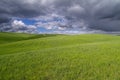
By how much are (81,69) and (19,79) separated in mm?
6416

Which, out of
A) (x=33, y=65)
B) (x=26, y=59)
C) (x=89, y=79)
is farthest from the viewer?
(x=26, y=59)

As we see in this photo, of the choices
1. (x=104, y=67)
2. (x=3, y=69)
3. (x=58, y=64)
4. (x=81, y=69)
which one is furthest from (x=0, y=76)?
(x=104, y=67)

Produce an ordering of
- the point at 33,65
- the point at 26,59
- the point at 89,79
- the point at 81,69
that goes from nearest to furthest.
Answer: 1. the point at 89,79
2. the point at 81,69
3. the point at 33,65
4. the point at 26,59

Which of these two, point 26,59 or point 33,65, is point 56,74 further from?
point 26,59

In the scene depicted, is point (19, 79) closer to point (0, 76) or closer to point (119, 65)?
point (0, 76)

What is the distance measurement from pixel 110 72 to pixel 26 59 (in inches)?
421

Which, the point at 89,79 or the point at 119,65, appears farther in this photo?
the point at 119,65

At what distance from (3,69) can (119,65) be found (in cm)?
1292

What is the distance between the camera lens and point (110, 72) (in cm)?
1397

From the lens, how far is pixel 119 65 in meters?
15.5

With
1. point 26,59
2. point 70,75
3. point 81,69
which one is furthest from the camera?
point 26,59

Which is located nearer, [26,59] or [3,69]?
[3,69]

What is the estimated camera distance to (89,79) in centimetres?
1298

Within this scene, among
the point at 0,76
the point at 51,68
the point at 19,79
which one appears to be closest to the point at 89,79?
the point at 51,68
